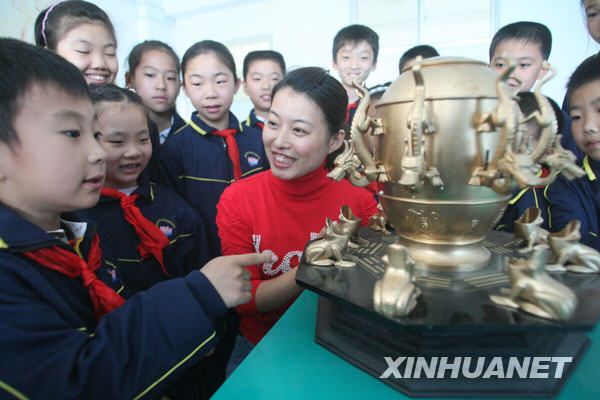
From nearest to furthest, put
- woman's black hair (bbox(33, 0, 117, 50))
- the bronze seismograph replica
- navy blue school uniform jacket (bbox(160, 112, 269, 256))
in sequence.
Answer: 1. the bronze seismograph replica
2. woman's black hair (bbox(33, 0, 117, 50))
3. navy blue school uniform jacket (bbox(160, 112, 269, 256))

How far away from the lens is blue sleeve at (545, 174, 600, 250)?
1054mm

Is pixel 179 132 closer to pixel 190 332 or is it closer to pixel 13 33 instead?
pixel 190 332

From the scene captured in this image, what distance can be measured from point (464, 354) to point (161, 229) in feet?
3.50

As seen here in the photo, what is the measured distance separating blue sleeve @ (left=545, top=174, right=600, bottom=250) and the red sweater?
0.66 m

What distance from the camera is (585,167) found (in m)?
1.11

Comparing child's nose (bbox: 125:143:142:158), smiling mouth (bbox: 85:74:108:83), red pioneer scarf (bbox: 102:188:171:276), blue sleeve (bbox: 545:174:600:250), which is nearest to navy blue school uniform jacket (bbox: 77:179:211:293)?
red pioneer scarf (bbox: 102:188:171:276)

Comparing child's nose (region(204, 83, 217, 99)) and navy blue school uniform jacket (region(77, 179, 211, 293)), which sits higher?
child's nose (region(204, 83, 217, 99))

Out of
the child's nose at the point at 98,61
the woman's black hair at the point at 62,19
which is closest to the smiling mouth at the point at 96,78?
the child's nose at the point at 98,61

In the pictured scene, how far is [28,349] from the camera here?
1.49 ft

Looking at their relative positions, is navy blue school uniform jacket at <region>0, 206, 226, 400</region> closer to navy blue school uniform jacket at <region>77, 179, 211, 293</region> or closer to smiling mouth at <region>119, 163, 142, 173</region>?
navy blue school uniform jacket at <region>77, 179, 211, 293</region>

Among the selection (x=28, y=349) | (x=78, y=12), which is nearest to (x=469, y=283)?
(x=28, y=349)

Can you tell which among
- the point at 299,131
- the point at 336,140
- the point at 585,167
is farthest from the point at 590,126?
the point at 299,131

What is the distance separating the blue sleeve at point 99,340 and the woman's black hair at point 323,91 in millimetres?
636

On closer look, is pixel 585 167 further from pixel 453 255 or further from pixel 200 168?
pixel 200 168
